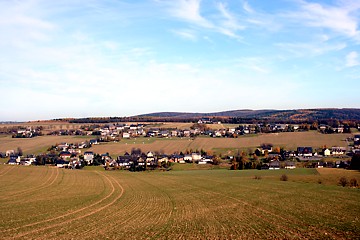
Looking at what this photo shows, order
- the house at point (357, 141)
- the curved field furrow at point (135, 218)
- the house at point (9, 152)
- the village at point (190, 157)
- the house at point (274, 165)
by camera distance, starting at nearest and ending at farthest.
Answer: the curved field furrow at point (135, 218) → the house at point (274, 165) → the village at point (190, 157) → the house at point (357, 141) → the house at point (9, 152)

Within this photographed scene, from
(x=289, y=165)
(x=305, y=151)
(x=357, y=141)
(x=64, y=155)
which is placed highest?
(x=357, y=141)

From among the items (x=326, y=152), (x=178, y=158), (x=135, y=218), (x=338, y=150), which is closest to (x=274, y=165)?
(x=326, y=152)

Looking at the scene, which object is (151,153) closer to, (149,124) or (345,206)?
(149,124)

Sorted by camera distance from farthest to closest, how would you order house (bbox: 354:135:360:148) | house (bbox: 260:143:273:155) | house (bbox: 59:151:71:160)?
house (bbox: 59:151:71:160), house (bbox: 354:135:360:148), house (bbox: 260:143:273:155)

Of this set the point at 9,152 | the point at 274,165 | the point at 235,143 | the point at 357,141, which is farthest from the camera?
the point at 235,143

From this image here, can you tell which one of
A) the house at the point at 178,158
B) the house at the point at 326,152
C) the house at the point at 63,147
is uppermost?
the house at the point at 63,147

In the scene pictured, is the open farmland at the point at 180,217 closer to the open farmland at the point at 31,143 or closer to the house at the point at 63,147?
the house at the point at 63,147

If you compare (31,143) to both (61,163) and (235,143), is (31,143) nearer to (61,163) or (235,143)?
(61,163)

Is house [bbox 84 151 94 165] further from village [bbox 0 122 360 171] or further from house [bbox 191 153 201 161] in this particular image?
house [bbox 191 153 201 161]

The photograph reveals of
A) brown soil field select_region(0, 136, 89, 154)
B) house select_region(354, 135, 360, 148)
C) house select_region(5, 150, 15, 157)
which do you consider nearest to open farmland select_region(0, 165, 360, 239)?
house select_region(354, 135, 360, 148)

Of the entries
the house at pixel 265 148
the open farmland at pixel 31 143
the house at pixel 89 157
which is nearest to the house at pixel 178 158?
the house at pixel 265 148
